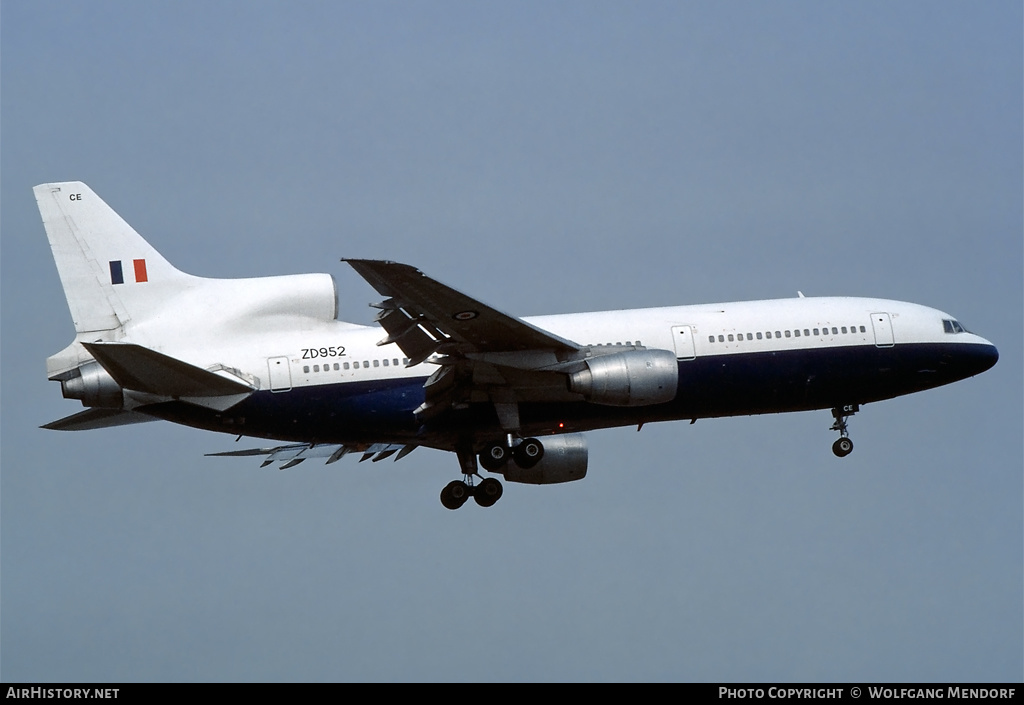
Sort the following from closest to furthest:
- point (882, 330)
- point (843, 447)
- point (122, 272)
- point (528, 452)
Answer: point (122, 272) < point (528, 452) < point (882, 330) < point (843, 447)

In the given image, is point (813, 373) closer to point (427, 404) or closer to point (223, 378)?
point (427, 404)

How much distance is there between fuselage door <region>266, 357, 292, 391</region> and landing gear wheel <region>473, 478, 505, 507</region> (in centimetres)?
622

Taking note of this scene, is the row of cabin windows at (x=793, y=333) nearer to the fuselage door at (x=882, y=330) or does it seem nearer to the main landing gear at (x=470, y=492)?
the fuselage door at (x=882, y=330)

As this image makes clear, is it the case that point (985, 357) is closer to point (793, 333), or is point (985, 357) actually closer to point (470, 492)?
point (793, 333)

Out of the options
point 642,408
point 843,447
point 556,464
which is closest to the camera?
point 642,408

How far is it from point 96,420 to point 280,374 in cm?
584

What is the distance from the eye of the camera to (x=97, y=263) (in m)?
41.7

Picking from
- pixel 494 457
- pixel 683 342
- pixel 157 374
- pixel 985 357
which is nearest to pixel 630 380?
pixel 683 342

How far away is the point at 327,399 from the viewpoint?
41188mm

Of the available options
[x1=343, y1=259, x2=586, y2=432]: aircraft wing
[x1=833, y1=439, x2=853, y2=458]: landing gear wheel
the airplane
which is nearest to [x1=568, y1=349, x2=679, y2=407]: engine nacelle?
the airplane

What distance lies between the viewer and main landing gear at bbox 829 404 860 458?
45438 millimetres

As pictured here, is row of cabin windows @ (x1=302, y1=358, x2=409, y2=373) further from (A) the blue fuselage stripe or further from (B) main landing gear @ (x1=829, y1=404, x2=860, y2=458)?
(B) main landing gear @ (x1=829, y1=404, x2=860, y2=458)
